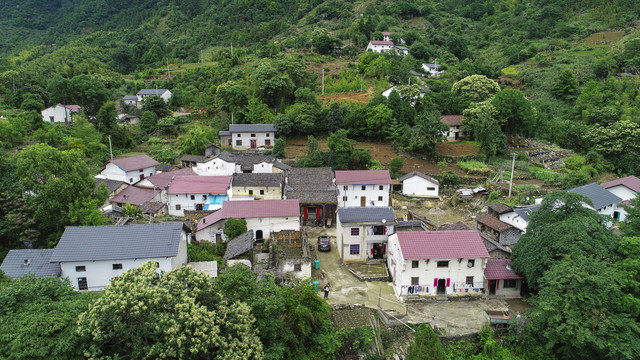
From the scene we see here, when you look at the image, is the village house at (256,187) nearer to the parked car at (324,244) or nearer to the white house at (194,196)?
the white house at (194,196)

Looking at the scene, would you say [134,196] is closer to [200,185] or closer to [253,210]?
[200,185]

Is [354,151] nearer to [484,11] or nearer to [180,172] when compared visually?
[180,172]

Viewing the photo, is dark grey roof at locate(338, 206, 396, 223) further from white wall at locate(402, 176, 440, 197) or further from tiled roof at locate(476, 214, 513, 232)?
white wall at locate(402, 176, 440, 197)

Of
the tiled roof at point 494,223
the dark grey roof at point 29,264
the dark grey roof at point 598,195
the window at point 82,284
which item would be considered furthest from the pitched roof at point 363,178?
the dark grey roof at point 29,264

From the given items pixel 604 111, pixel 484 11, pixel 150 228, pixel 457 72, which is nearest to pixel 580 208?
pixel 150 228

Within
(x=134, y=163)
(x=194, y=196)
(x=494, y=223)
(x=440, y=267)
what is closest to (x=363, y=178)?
(x=494, y=223)

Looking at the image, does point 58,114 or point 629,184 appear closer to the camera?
point 629,184
